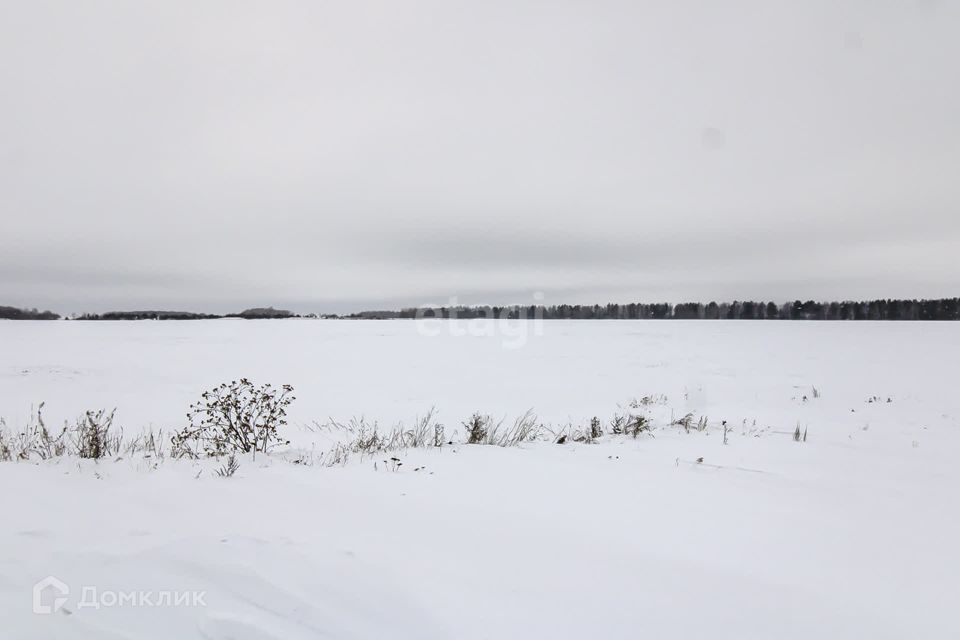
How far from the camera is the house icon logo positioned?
205 cm

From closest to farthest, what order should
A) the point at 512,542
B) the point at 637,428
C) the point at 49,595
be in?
the point at 49,595 < the point at 512,542 < the point at 637,428

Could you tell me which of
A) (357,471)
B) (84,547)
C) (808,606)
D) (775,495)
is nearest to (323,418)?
(357,471)

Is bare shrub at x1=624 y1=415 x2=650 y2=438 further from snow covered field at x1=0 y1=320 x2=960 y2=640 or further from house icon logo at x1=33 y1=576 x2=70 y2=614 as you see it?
house icon logo at x1=33 y1=576 x2=70 y2=614

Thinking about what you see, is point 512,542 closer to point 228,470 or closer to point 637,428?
point 228,470

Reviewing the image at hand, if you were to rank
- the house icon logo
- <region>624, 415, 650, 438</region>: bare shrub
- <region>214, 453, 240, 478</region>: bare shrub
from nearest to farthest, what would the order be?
the house icon logo, <region>214, 453, 240, 478</region>: bare shrub, <region>624, 415, 650, 438</region>: bare shrub

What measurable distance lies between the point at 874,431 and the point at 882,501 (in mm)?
4334

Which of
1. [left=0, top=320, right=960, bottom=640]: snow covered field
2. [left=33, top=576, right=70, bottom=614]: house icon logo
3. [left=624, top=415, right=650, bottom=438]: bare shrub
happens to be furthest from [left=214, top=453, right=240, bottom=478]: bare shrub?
[left=624, top=415, right=650, bottom=438]: bare shrub

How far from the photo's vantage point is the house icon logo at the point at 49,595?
2.05 meters

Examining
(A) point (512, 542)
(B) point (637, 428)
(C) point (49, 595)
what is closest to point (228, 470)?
(C) point (49, 595)

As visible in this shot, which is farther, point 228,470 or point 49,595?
point 228,470

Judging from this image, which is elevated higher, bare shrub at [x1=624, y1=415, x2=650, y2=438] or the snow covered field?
the snow covered field

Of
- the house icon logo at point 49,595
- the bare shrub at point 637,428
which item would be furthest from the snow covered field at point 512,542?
the bare shrub at point 637,428

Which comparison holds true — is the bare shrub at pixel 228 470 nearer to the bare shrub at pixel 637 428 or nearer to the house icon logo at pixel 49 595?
the house icon logo at pixel 49 595

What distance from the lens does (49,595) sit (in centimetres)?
213
